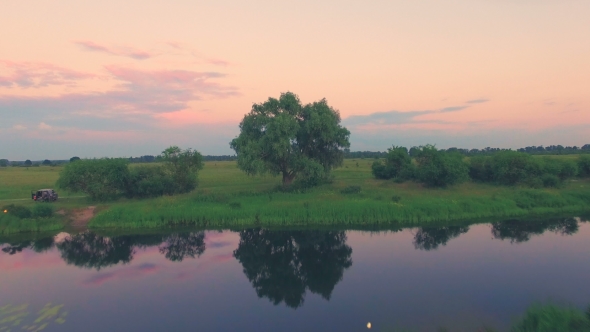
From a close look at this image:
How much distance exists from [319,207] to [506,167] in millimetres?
24481

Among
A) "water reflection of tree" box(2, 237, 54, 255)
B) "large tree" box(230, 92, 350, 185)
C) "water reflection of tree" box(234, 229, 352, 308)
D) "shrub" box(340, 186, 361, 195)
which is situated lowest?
"water reflection of tree" box(234, 229, 352, 308)

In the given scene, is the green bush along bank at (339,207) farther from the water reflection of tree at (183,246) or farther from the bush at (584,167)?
the bush at (584,167)

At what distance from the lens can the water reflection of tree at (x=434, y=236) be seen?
26484mm

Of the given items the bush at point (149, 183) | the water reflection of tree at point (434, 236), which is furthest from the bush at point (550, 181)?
the bush at point (149, 183)

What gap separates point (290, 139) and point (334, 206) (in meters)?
A: 8.81

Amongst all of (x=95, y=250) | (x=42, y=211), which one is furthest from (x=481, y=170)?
(x=42, y=211)

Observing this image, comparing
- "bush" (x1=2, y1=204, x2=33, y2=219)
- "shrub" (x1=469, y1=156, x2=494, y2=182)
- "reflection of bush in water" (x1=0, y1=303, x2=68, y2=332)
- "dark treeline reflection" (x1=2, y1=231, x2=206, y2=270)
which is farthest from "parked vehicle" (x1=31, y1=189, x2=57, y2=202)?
"shrub" (x1=469, y1=156, x2=494, y2=182)

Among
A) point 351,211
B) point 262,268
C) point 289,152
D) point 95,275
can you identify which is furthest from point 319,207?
point 95,275

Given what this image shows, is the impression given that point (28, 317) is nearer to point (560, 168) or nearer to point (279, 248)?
point (279, 248)

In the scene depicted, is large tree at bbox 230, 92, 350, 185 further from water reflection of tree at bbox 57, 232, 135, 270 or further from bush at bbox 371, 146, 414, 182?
water reflection of tree at bbox 57, 232, 135, 270

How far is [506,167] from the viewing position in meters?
43.8

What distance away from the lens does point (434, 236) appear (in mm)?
28875

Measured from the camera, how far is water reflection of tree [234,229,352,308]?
18.8m

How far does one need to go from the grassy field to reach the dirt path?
3.07 ft
